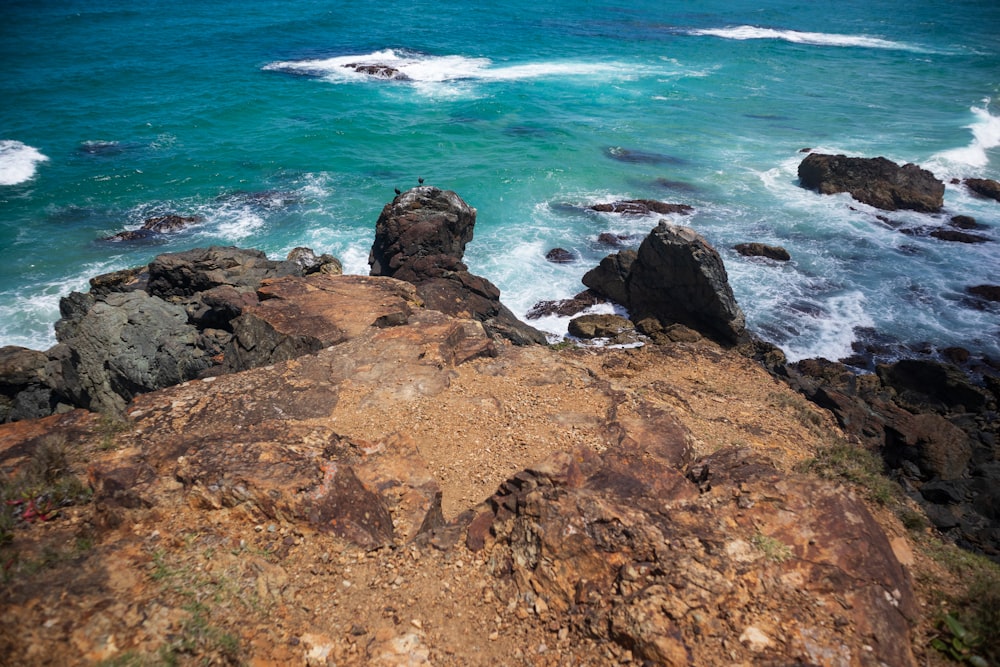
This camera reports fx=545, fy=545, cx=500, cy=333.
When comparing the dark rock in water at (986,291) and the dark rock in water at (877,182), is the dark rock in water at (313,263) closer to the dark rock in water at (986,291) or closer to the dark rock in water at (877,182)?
the dark rock in water at (986,291)

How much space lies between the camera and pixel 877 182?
96.7 ft

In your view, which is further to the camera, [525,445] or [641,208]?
[641,208]

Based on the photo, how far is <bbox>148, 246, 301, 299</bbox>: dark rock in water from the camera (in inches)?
668

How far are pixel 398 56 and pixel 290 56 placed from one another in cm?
969

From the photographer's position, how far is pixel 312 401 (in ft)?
33.5

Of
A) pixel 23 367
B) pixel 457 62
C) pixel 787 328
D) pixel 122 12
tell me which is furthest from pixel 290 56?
pixel 787 328

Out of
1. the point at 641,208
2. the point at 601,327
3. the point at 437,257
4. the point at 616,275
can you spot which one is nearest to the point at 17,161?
the point at 437,257

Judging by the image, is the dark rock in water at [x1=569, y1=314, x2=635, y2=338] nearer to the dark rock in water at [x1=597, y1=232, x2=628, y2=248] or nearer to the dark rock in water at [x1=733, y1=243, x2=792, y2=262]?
the dark rock in water at [x1=597, y1=232, x2=628, y2=248]

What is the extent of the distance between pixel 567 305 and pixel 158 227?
63.5 ft

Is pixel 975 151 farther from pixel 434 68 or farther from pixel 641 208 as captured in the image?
pixel 434 68

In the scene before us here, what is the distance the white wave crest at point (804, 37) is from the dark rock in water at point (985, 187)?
37.9 metres

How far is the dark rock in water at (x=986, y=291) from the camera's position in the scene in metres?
22.1

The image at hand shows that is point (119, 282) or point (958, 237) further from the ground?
point (958, 237)

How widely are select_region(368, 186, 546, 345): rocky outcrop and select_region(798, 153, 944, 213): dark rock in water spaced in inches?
828
